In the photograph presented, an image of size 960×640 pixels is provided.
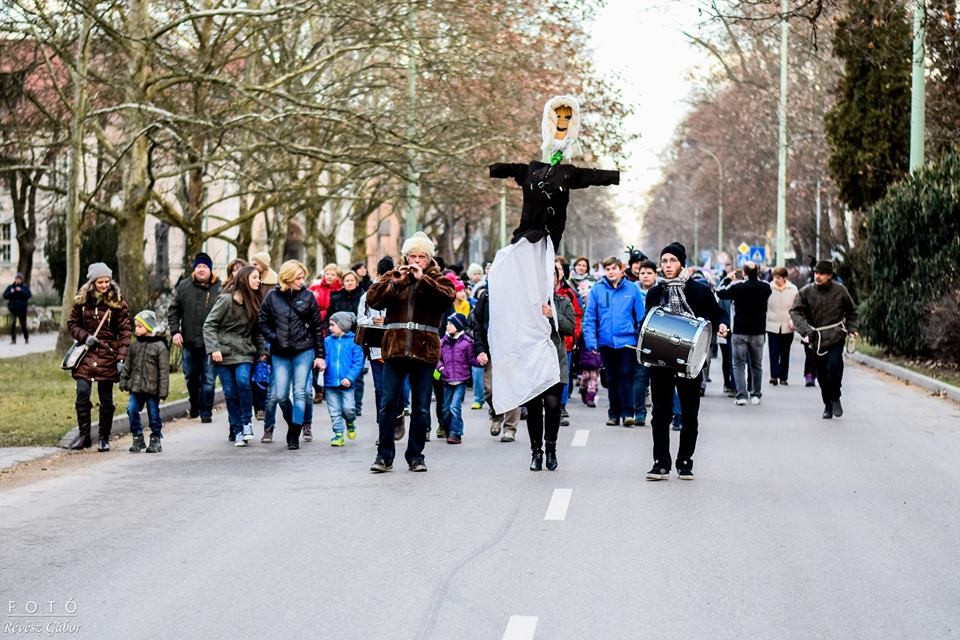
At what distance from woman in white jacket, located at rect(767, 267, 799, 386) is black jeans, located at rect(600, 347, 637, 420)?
6.04 meters

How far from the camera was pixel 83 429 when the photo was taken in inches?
535

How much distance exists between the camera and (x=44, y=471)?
478 inches

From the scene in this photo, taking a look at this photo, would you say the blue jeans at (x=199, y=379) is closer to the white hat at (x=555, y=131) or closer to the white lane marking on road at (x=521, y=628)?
the white hat at (x=555, y=131)

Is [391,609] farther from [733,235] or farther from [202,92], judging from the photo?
[733,235]

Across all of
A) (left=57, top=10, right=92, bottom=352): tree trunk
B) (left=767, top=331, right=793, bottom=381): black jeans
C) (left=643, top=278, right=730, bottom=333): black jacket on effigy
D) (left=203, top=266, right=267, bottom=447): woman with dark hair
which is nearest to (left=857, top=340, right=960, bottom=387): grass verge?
(left=767, top=331, right=793, bottom=381): black jeans

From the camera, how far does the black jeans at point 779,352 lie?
71.3ft

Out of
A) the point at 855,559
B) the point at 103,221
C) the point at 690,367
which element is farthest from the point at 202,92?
the point at 855,559

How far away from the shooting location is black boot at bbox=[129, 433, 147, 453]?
13414mm

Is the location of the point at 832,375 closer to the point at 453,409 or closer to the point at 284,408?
the point at 453,409

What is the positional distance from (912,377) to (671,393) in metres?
12.2

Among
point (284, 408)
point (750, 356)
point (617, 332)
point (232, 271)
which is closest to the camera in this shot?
point (284, 408)

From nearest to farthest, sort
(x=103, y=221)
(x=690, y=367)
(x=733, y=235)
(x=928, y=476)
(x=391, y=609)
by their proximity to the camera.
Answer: (x=391, y=609) < (x=690, y=367) < (x=928, y=476) < (x=103, y=221) < (x=733, y=235)

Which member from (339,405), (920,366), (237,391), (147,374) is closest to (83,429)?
(147,374)

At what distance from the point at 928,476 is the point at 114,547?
253 inches
